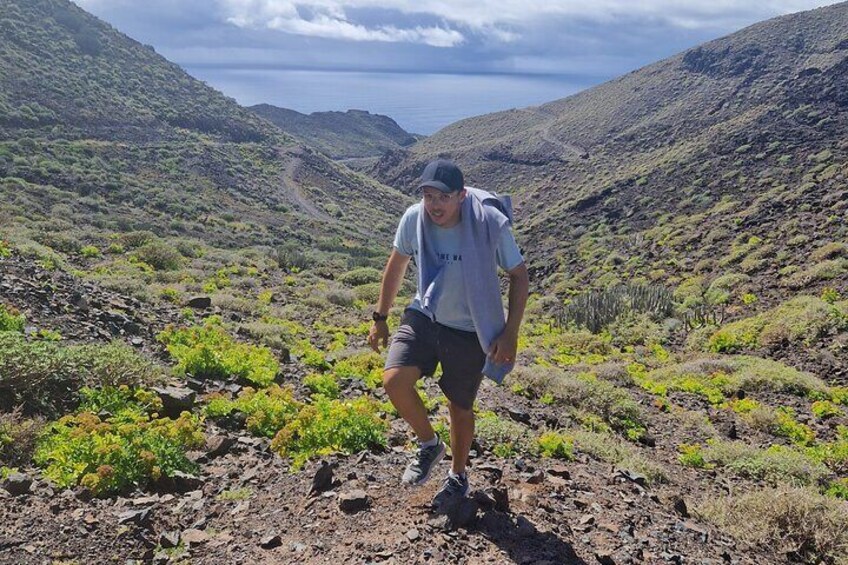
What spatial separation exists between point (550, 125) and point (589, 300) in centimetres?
6554

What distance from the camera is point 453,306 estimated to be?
3693mm

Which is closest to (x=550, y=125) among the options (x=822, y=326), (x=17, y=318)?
(x=822, y=326)

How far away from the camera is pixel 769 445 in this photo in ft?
26.1

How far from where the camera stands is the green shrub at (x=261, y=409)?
566 centimetres

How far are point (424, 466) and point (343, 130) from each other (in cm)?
13392

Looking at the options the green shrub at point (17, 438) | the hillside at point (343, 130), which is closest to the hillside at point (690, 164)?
the green shrub at point (17, 438)

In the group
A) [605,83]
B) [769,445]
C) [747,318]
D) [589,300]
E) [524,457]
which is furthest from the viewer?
[605,83]

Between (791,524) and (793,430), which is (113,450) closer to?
(791,524)

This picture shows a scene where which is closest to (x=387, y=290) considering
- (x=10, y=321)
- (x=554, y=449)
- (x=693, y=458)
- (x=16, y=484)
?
(x=554, y=449)

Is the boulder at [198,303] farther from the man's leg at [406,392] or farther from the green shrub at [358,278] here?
the green shrub at [358,278]

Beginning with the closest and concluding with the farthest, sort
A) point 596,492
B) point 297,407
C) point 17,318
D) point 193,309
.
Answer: point 596,492 → point 297,407 → point 17,318 → point 193,309

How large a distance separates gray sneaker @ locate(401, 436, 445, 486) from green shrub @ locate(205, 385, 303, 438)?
1.93 metres

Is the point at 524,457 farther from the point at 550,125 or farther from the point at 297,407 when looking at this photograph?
the point at 550,125

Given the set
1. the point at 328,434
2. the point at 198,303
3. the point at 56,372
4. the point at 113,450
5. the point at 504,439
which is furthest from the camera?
the point at 198,303
